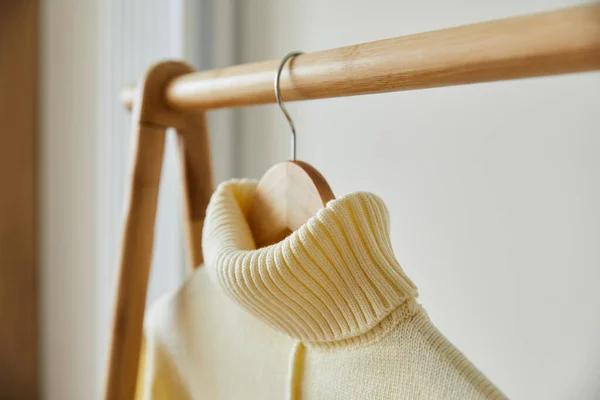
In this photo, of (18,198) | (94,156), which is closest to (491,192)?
(94,156)

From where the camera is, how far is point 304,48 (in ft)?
2.77

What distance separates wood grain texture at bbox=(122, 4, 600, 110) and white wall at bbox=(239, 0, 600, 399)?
0.93ft

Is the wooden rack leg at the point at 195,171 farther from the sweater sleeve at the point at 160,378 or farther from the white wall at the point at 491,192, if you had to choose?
the white wall at the point at 491,192

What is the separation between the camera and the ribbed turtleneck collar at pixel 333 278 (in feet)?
1.24

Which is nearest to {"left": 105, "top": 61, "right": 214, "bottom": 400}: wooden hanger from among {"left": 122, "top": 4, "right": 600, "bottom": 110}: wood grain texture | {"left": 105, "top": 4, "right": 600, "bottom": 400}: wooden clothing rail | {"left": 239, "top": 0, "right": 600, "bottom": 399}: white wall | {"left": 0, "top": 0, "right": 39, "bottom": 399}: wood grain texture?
{"left": 105, "top": 4, "right": 600, "bottom": 400}: wooden clothing rail

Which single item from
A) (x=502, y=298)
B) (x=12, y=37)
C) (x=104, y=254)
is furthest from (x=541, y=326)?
(x=12, y=37)

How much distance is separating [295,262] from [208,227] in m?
0.12

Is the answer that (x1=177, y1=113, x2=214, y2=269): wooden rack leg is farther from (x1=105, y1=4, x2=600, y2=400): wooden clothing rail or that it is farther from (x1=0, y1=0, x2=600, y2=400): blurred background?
(x1=0, y1=0, x2=600, y2=400): blurred background

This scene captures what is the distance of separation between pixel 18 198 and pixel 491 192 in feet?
2.29

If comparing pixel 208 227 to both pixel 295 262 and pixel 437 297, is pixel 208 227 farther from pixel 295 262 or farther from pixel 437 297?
pixel 437 297

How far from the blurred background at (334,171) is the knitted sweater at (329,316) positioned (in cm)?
27

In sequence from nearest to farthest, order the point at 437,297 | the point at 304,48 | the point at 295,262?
the point at 295,262 → the point at 437,297 → the point at 304,48

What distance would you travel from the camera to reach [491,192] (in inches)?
25.4

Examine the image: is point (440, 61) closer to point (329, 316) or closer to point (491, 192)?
point (329, 316)
